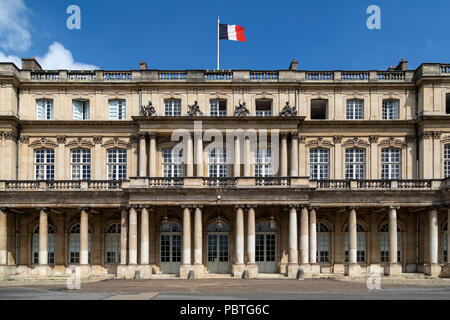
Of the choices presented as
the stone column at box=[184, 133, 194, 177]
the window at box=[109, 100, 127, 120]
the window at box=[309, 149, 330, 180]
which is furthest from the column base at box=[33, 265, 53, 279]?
the window at box=[309, 149, 330, 180]

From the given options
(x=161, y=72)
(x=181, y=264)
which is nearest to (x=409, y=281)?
(x=181, y=264)

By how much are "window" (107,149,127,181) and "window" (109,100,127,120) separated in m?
2.52

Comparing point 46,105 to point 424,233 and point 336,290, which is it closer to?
point 336,290

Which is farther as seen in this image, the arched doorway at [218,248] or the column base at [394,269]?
the arched doorway at [218,248]

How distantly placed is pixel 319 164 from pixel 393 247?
25.7 ft

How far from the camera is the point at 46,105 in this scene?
110ft

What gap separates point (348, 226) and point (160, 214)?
1350 cm

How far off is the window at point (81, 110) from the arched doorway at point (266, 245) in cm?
1536

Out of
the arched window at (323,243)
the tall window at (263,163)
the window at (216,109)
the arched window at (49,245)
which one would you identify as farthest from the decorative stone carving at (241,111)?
the arched window at (49,245)

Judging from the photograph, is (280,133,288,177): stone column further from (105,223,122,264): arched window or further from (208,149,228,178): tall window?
(105,223,122,264): arched window

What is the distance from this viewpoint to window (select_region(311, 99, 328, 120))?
33.9m

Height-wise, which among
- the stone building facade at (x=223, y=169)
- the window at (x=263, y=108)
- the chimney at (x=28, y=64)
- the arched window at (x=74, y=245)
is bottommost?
the arched window at (x=74, y=245)

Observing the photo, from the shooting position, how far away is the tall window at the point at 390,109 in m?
33.6

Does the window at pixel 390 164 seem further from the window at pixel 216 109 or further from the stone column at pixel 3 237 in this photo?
the stone column at pixel 3 237
